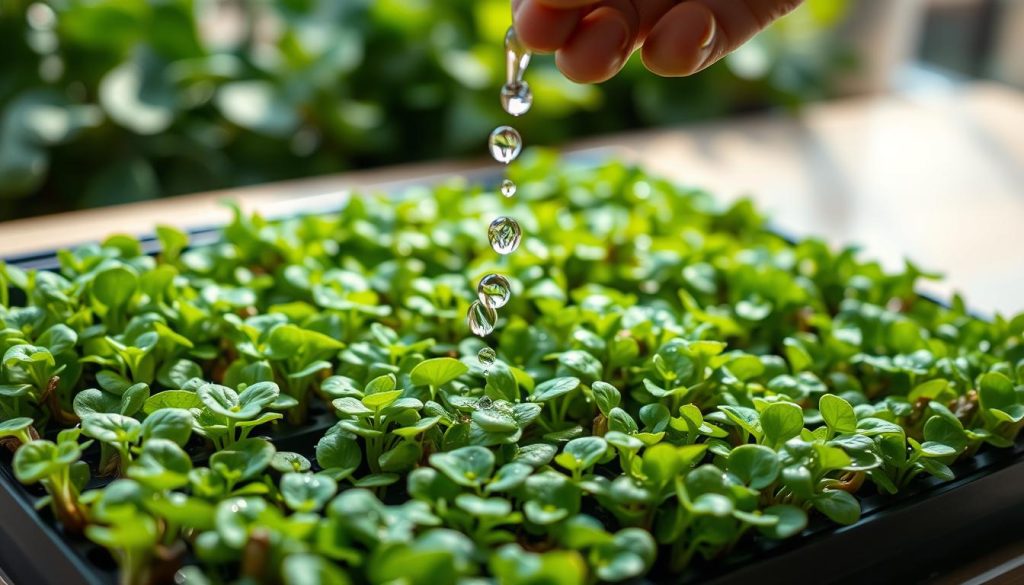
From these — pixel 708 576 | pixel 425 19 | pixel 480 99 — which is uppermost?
pixel 425 19

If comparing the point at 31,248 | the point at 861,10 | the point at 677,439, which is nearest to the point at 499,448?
the point at 677,439

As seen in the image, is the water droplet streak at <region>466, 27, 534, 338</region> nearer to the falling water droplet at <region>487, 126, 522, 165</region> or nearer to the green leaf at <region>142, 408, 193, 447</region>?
the falling water droplet at <region>487, 126, 522, 165</region>

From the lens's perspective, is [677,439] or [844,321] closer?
[677,439]

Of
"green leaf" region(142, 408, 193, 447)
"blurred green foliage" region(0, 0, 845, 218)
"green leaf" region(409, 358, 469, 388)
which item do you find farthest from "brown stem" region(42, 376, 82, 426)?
"blurred green foliage" region(0, 0, 845, 218)

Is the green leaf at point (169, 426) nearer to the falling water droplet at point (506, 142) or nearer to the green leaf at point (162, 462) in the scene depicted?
the green leaf at point (162, 462)

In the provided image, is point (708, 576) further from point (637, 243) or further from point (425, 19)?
point (425, 19)

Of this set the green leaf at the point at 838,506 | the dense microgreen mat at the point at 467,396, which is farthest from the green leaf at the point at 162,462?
the green leaf at the point at 838,506

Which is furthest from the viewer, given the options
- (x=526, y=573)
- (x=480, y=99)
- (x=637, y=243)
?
(x=480, y=99)
